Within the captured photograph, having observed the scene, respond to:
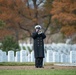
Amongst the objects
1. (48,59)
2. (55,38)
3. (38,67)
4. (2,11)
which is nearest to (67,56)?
(48,59)

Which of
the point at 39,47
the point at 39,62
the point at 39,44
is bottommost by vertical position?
the point at 39,62

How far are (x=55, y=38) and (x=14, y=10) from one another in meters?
29.7

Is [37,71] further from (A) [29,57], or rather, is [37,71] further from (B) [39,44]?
(A) [29,57]

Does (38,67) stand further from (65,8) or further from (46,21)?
(46,21)

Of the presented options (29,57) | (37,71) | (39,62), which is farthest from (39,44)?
(29,57)

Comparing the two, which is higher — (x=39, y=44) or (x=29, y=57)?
(x=39, y=44)

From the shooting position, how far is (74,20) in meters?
26.7

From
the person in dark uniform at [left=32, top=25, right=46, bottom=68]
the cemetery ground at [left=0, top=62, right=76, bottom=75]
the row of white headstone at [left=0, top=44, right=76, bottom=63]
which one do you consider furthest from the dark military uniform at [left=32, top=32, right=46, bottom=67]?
the row of white headstone at [left=0, top=44, right=76, bottom=63]

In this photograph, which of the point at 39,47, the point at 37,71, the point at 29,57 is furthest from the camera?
the point at 29,57

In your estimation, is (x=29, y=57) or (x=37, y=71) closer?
(x=37, y=71)

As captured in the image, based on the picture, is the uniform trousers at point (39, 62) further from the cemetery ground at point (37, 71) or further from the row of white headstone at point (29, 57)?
the row of white headstone at point (29, 57)

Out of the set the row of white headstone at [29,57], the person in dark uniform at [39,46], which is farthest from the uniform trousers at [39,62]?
the row of white headstone at [29,57]

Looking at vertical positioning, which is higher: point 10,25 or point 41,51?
point 10,25

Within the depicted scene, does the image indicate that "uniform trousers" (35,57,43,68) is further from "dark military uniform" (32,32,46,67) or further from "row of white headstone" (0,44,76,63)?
"row of white headstone" (0,44,76,63)
